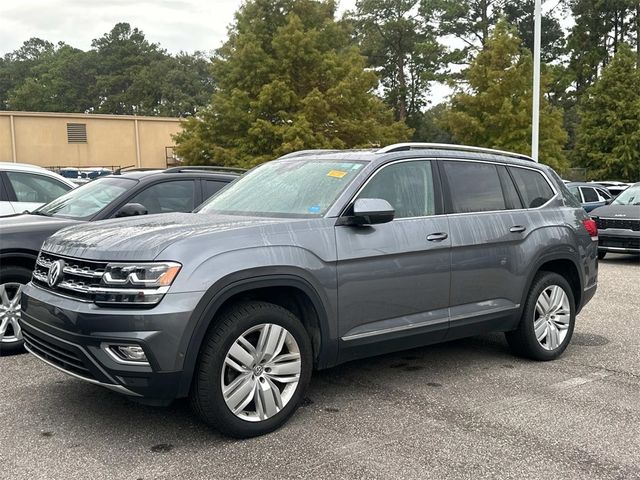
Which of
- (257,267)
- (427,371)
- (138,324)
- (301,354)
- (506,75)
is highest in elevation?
(506,75)

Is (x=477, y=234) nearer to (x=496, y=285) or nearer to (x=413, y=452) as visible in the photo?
(x=496, y=285)

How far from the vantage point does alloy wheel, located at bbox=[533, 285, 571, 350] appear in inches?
227

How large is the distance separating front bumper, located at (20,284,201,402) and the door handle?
1.89m

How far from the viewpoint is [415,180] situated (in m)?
5.07

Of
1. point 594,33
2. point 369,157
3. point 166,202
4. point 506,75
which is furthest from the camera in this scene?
point 594,33

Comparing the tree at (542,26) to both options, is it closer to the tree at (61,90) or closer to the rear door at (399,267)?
the tree at (61,90)

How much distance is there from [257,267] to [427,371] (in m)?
2.18

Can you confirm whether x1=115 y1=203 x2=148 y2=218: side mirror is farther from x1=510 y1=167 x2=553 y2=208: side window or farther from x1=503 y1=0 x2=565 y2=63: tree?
x1=503 y1=0 x2=565 y2=63: tree

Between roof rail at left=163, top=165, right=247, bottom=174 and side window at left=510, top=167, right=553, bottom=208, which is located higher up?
roof rail at left=163, top=165, right=247, bottom=174

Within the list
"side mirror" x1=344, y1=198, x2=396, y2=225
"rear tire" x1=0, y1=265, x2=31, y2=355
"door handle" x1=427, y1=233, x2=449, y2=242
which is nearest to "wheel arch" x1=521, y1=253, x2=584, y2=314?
"door handle" x1=427, y1=233, x2=449, y2=242

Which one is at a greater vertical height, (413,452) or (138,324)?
(138,324)

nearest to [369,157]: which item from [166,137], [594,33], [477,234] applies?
[477,234]

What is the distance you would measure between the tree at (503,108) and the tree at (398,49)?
2353 cm

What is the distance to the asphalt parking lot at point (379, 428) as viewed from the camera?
12.0 feet
